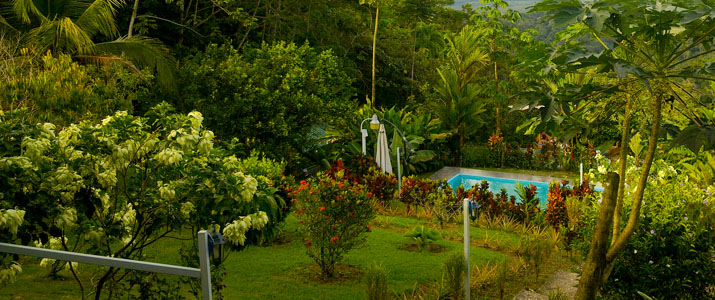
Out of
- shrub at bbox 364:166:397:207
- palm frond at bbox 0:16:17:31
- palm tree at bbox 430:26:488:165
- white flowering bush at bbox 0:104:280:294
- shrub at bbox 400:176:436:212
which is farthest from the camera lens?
palm tree at bbox 430:26:488:165

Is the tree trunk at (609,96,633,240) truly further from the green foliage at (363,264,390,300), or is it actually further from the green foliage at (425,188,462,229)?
the green foliage at (425,188,462,229)

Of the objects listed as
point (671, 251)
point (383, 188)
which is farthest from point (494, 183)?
point (671, 251)

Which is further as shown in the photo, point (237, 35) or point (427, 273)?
point (237, 35)

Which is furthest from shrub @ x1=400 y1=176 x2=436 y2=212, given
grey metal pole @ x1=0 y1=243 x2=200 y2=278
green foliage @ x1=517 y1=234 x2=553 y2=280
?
grey metal pole @ x1=0 y1=243 x2=200 y2=278

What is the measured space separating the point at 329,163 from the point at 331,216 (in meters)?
7.11

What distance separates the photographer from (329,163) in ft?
45.4

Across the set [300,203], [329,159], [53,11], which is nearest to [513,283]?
[300,203]

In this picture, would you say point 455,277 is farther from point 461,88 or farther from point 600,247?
point 461,88

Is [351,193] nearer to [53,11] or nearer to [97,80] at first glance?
[97,80]

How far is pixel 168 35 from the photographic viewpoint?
50.5ft

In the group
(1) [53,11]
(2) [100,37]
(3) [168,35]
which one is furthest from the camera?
(3) [168,35]

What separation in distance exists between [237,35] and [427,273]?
10.5 meters

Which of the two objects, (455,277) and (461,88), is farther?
(461,88)

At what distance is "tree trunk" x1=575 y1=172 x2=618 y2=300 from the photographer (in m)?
4.95
